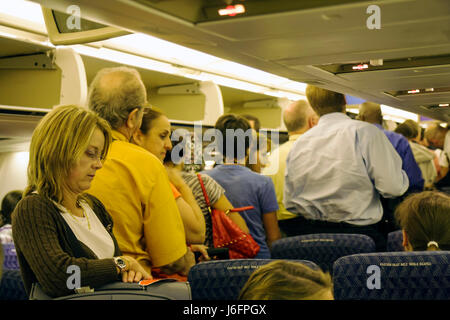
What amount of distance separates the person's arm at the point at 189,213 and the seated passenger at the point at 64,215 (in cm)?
67

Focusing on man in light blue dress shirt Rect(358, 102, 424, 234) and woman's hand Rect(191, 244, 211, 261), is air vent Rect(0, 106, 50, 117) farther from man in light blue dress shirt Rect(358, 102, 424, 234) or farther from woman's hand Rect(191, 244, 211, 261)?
man in light blue dress shirt Rect(358, 102, 424, 234)

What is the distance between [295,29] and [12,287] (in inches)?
56.1

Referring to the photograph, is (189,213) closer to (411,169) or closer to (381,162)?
(381,162)

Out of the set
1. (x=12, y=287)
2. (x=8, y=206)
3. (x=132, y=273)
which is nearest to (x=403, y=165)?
(x=132, y=273)

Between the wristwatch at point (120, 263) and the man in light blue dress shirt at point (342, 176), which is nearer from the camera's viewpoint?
the wristwatch at point (120, 263)

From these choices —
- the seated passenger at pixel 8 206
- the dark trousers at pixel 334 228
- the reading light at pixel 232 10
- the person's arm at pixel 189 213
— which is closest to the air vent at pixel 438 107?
the dark trousers at pixel 334 228

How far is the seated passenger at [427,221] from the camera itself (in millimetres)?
2178

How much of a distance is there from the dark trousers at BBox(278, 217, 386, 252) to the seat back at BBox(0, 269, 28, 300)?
187cm

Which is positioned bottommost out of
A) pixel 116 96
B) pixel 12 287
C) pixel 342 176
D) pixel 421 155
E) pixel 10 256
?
pixel 10 256

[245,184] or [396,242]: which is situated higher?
[245,184]

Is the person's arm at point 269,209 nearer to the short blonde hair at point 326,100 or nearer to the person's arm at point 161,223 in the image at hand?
the short blonde hair at point 326,100

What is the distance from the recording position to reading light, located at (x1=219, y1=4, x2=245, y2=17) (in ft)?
4.78

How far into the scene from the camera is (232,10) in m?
1.47
